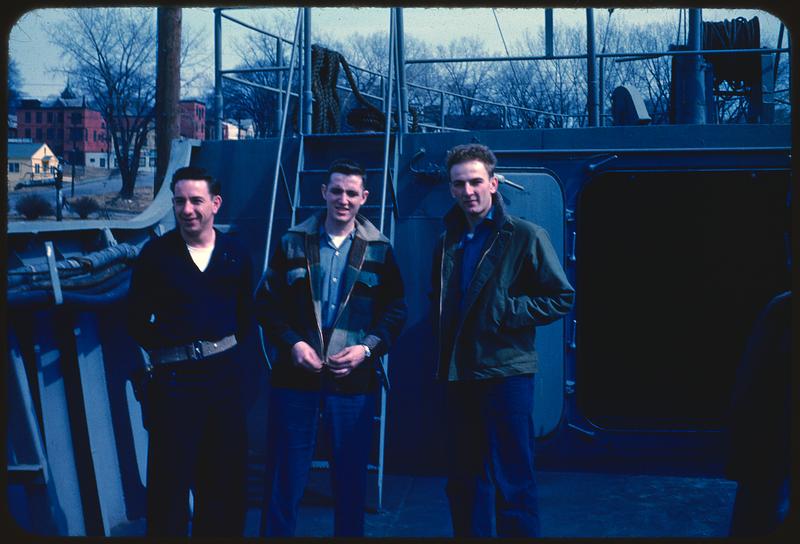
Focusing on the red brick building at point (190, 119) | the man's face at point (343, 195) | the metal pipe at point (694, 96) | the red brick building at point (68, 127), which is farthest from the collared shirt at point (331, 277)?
the red brick building at point (190, 119)

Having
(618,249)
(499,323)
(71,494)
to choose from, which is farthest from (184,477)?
(618,249)

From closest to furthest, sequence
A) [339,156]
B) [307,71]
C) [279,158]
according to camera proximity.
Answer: [279,158] < [307,71] < [339,156]

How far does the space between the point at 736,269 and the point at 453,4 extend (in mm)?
5120

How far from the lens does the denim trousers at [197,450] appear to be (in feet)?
11.0

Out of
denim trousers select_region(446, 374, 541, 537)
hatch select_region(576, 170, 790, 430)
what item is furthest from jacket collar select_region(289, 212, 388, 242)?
hatch select_region(576, 170, 790, 430)

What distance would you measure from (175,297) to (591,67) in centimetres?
366

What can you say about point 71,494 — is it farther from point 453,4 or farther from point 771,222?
point 771,222

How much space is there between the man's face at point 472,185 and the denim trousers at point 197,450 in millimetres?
1350

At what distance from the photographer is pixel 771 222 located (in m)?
6.44

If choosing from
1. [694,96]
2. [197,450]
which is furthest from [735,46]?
[197,450]

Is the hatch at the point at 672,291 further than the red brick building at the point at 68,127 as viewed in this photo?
No

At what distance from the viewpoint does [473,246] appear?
358cm

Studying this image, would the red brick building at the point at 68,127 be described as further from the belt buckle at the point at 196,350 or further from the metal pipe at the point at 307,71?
the belt buckle at the point at 196,350

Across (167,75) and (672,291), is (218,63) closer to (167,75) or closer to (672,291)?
(167,75)
